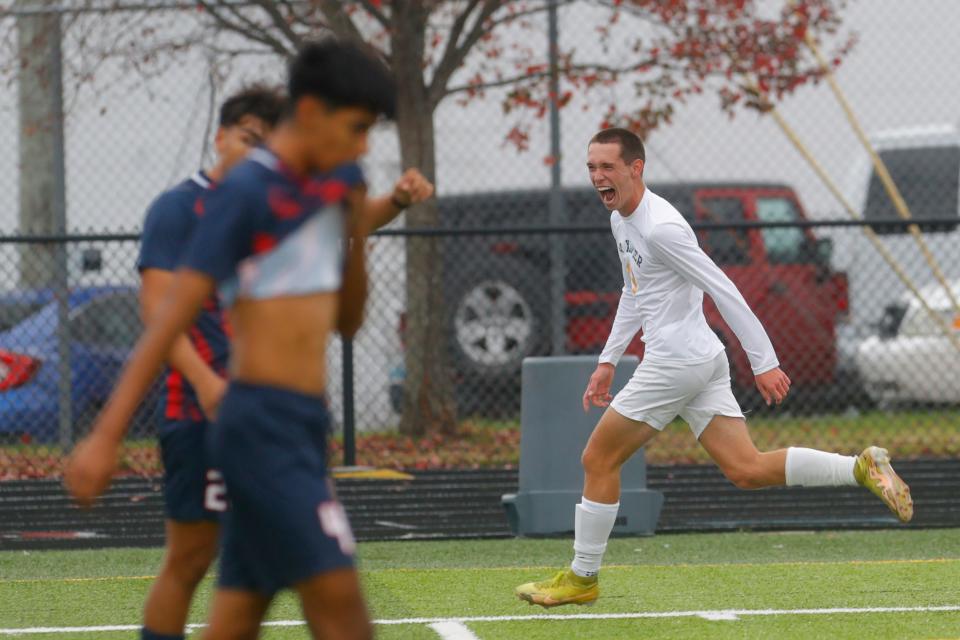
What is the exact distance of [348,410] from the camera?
11.6 m

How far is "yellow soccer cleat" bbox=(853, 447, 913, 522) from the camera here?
6.79 meters

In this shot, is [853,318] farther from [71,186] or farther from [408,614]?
[408,614]

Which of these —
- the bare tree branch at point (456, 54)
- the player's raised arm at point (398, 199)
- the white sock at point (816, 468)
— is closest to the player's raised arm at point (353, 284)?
the player's raised arm at point (398, 199)

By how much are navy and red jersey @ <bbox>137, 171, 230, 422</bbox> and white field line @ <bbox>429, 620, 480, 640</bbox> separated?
5.23ft

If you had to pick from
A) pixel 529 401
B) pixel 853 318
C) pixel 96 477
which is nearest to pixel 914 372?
pixel 853 318

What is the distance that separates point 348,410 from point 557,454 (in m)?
3.01

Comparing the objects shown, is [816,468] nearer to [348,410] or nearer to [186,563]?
[186,563]

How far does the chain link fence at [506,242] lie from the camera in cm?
1199

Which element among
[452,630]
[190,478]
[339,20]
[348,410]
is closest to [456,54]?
[339,20]

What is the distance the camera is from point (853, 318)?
13391 mm

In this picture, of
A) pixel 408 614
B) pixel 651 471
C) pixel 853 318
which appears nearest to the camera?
pixel 408 614

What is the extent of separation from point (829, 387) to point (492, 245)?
285 cm

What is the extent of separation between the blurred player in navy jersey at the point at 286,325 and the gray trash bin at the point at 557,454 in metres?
5.03

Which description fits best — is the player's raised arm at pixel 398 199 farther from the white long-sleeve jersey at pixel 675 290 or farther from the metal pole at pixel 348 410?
the metal pole at pixel 348 410
